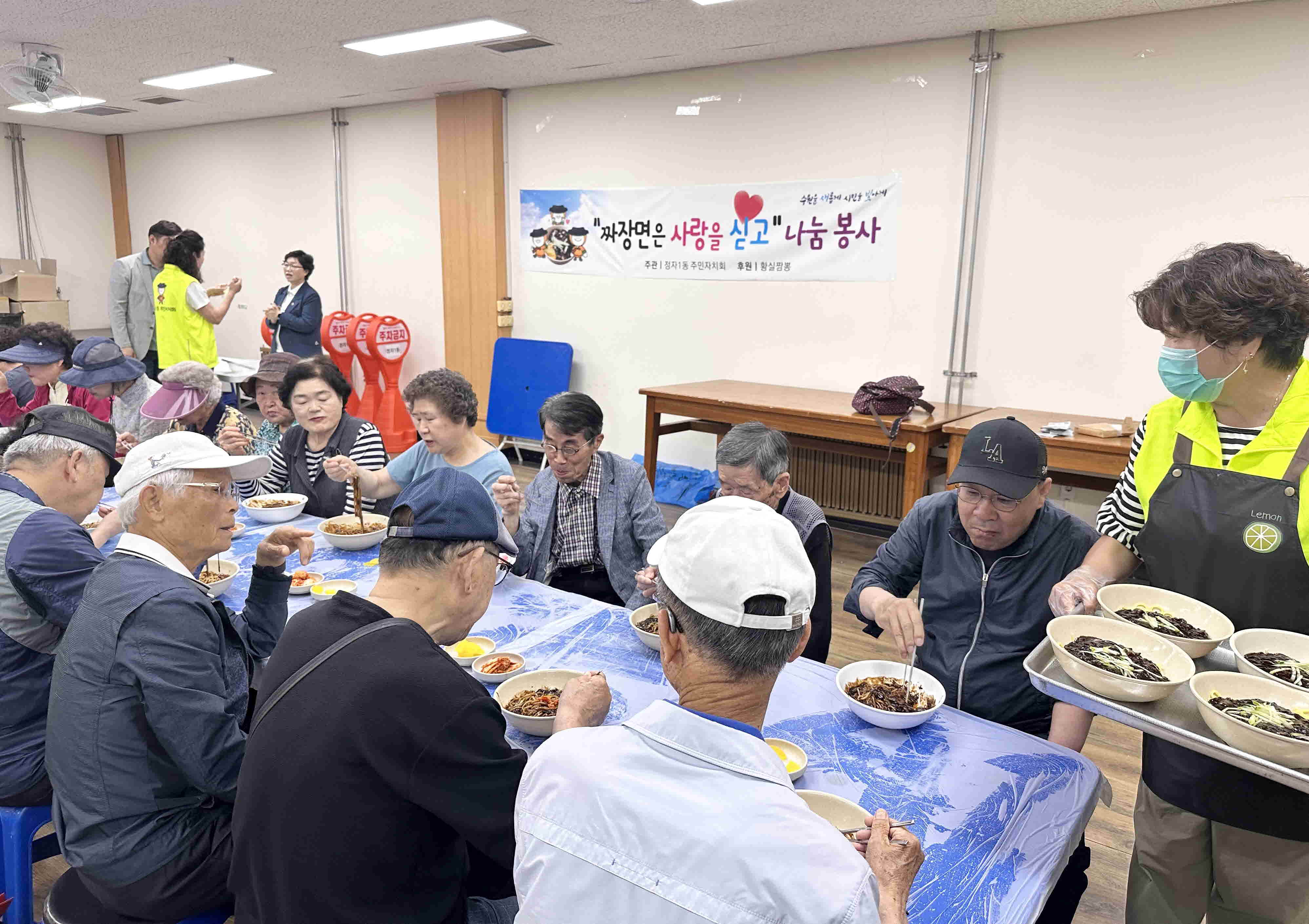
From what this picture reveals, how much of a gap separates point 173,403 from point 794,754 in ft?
10.3

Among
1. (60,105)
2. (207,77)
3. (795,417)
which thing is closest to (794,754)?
(795,417)

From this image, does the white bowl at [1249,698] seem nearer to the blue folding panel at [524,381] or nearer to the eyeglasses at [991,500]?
the eyeglasses at [991,500]

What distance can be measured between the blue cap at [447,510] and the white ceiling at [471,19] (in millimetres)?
3693

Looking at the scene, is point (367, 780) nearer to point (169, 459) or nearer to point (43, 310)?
point (169, 459)

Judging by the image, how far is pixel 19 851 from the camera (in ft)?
6.07

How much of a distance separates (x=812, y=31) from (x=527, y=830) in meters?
4.85

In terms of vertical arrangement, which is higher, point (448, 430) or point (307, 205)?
point (307, 205)

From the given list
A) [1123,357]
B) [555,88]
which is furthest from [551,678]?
[555,88]

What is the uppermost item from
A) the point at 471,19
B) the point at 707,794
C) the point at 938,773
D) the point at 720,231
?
the point at 471,19

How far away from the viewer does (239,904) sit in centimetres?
132

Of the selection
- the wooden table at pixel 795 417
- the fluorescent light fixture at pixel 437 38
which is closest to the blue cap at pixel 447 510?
the wooden table at pixel 795 417

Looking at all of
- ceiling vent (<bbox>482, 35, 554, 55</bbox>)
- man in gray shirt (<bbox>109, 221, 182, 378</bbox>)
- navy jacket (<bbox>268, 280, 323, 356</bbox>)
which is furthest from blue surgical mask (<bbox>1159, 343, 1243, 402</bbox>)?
man in gray shirt (<bbox>109, 221, 182, 378</bbox>)

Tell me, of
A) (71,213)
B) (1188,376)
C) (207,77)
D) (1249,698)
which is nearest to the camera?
(1249,698)

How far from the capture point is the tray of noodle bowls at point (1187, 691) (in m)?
1.25
